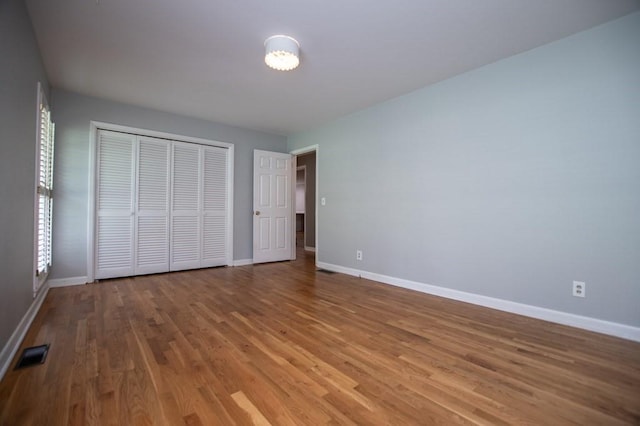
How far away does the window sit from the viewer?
8.44 ft

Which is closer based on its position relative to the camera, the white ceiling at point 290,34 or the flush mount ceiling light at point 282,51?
the white ceiling at point 290,34

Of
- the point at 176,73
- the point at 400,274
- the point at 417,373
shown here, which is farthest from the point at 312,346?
the point at 176,73

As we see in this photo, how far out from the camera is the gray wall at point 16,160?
1.70 m

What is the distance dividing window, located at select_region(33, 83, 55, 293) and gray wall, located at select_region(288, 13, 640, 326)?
11.9ft

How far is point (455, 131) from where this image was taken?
10.3 feet

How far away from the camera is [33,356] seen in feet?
5.97

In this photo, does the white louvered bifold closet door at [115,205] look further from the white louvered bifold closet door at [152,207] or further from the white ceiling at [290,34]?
the white ceiling at [290,34]

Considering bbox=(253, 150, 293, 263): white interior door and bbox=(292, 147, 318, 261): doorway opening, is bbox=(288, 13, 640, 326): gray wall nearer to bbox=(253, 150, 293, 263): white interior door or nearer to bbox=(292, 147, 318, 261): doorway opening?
bbox=(253, 150, 293, 263): white interior door

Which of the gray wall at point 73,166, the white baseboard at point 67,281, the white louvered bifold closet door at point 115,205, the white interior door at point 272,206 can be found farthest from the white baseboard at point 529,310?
the gray wall at point 73,166

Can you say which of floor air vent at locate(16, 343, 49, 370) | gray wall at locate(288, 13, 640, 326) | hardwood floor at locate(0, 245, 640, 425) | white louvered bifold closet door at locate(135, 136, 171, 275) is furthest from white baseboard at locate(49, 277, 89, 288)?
gray wall at locate(288, 13, 640, 326)

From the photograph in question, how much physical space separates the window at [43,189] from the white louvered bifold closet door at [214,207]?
72.7 inches

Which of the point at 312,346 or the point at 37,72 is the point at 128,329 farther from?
the point at 37,72

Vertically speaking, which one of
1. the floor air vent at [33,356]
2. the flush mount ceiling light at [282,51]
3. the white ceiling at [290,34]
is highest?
the white ceiling at [290,34]

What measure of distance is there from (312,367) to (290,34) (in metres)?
2.54
